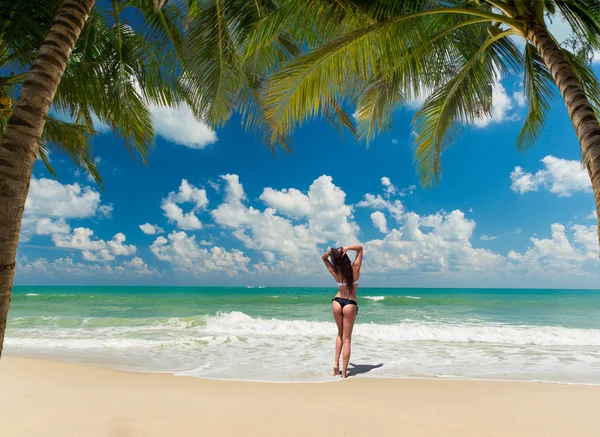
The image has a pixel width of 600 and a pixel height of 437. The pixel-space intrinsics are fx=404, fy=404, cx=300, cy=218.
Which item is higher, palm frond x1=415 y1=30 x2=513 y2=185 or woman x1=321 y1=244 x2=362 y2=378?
palm frond x1=415 y1=30 x2=513 y2=185

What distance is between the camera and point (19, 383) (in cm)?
519

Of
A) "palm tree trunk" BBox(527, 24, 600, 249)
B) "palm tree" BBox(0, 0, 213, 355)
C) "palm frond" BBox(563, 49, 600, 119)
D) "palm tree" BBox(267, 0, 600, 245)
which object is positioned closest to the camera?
"palm tree trunk" BBox(527, 24, 600, 249)

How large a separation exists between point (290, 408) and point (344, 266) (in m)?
1.96

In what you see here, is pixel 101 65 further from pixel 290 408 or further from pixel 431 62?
pixel 290 408

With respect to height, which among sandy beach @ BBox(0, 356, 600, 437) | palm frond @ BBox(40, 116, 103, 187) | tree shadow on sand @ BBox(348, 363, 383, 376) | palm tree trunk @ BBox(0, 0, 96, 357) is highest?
palm frond @ BBox(40, 116, 103, 187)

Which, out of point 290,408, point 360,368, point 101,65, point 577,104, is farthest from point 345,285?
point 101,65

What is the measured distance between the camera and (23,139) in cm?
245

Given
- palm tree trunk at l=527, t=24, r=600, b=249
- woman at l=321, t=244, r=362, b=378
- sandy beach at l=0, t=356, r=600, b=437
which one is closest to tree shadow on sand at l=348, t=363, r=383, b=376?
sandy beach at l=0, t=356, r=600, b=437

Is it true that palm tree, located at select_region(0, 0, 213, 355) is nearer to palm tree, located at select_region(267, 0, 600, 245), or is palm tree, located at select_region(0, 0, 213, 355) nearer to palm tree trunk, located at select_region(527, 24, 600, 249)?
palm tree, located at select_region(267, 0, 600, 245)

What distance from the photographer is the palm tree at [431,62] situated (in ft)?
14.0

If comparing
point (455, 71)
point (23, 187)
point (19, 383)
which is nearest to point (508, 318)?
point (455, 71)

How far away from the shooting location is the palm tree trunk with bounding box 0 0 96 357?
226 centimetres

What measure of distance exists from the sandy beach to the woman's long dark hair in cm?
129

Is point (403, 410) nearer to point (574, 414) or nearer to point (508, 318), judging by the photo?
point (574, 414)
